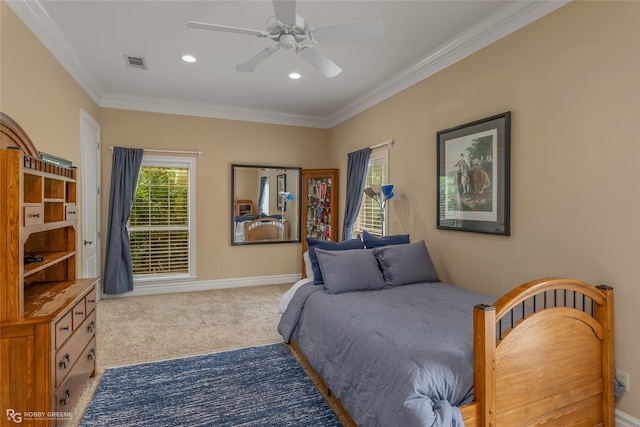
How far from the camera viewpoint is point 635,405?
2018 millimetres

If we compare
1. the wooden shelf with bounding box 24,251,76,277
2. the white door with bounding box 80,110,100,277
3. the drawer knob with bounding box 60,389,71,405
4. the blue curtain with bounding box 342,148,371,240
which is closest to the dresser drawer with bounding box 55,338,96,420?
the drawer knob with bounding box 60,389,71,405

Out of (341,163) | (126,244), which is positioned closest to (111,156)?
(126,244)

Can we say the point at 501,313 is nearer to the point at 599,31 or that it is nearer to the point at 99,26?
the point at 599,31

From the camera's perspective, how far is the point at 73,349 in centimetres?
219

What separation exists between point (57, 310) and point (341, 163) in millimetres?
4373

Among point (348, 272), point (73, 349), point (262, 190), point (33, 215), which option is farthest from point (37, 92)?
point (262, 190)

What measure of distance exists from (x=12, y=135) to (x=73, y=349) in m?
1.54

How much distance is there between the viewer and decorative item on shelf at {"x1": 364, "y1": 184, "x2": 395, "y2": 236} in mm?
4070

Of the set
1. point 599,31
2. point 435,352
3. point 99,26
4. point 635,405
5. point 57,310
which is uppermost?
point 99,26

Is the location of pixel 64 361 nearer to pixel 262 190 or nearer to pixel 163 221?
pixel 163 221

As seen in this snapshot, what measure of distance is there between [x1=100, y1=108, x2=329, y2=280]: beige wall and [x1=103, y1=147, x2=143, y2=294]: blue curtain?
0.15m

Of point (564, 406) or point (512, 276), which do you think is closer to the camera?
point (564, 406)

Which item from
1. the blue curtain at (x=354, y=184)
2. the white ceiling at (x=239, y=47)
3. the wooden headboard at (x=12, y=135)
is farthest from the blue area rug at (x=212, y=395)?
the white ceiling at (x=239, y=47)

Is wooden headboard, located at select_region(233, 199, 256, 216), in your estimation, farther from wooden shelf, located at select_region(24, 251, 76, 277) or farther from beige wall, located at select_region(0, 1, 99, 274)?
wooden shelf, located at select_region(24, 251, 76, 277)
